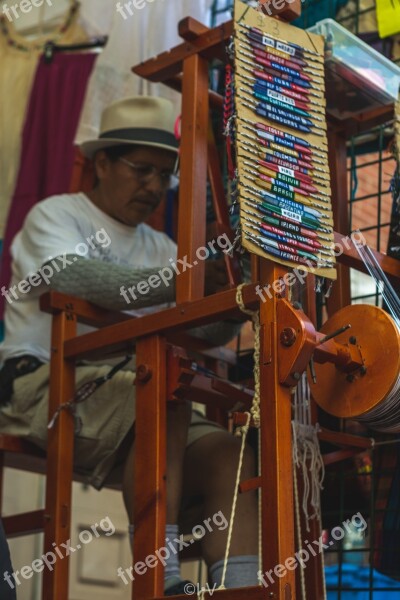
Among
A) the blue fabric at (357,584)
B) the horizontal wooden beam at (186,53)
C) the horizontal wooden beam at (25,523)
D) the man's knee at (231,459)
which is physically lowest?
the blue fabric at (357,584)

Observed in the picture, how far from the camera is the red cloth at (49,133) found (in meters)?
3.66

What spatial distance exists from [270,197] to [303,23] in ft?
3.46

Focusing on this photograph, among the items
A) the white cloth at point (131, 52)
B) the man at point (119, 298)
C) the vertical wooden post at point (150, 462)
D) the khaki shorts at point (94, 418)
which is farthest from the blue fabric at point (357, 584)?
the white cloth at point (131, 52)

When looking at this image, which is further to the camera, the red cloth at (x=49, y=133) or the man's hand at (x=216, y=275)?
the red cloth at (x=49, y=133)

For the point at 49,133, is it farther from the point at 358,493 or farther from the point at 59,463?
the point at 358,493

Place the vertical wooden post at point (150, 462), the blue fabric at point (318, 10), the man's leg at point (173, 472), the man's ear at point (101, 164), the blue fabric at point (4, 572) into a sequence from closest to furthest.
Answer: the blue fabric at point (4, 572)
the vertical wooden post at point (150, 462)
the man's leg at point (173, 472)
the blue fabric at point (318, 10)
the man's ear at point (101, 164)

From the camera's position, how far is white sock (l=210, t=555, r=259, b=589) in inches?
86.8

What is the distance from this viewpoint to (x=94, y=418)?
2.54m

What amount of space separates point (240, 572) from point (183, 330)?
522mm

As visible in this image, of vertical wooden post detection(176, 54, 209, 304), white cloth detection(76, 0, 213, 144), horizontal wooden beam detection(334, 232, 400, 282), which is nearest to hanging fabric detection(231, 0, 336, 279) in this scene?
horizontal wooden beam detection(334, 232, 400, 282)

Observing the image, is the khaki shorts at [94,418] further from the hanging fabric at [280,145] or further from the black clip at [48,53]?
the black clip at [48,53]

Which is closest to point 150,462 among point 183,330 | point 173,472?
point 173,472

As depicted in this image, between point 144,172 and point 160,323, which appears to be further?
point 144,172

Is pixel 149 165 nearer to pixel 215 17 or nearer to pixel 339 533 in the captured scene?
pixel 215 17
